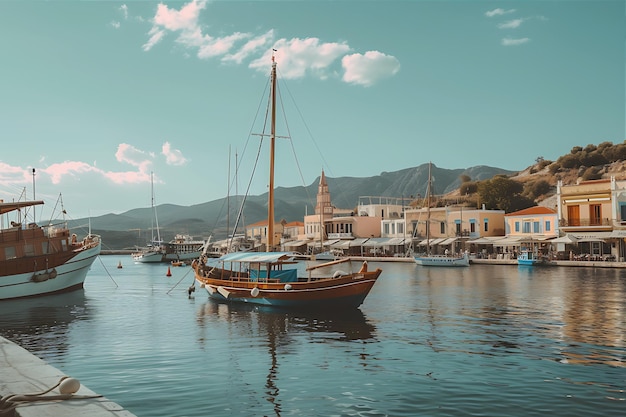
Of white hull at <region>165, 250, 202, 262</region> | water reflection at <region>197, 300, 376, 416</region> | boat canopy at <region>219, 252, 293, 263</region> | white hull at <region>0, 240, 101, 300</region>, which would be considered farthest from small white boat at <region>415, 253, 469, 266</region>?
white hull at <region>165, 250, 202, 262</region>

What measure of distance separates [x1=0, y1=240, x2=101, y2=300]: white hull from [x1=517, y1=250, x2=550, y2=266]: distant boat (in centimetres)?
4387

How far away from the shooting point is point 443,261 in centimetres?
6706

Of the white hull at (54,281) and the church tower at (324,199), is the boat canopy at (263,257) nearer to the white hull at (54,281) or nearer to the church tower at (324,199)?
the white hull at (54,281)

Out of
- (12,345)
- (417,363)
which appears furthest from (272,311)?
(12,345)

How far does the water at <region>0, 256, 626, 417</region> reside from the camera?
1217cm

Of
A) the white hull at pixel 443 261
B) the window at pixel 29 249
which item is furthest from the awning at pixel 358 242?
the window at pixel 29 249

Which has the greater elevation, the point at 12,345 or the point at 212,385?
the point at 12,345

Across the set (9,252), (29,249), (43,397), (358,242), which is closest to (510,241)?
(358,242)

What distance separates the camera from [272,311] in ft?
90.7

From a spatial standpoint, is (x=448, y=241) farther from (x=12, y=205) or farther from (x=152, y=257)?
(x=12, y=205)

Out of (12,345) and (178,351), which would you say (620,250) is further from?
(12,345)

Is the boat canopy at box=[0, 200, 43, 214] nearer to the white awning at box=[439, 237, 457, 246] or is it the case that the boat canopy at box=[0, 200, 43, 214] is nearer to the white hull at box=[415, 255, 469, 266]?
the white hull at box=[415, 255, 469, 266]

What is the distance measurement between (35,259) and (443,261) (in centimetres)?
4582

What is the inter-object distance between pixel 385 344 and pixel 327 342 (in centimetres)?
199
